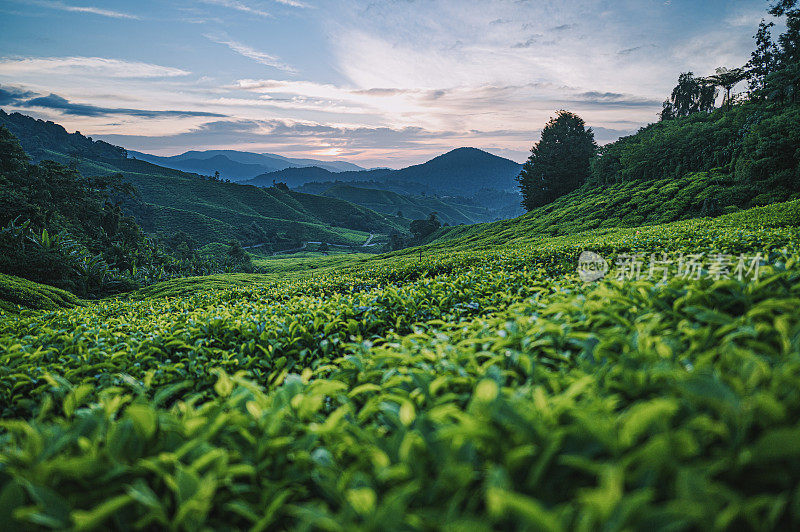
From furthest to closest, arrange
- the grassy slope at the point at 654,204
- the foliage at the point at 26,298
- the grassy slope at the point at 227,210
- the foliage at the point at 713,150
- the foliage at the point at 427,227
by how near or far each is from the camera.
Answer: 1. the grassy slope at the point at 227,210
2. the foliage at the point at 427,227
3. the grassy slope at the point at 654,204
4. the foliage at the point at 713,150
5. the foliage at the point at 26,298

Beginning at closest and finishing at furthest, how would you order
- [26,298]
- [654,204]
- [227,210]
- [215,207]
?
[26,298], [654,204], [227,210], [215,207]

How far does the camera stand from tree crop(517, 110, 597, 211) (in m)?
54.3

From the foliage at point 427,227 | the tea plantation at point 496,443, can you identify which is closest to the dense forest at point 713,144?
the tea plantation at point 496,443

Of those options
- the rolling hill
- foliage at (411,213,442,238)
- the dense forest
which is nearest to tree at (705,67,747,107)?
the dense forest

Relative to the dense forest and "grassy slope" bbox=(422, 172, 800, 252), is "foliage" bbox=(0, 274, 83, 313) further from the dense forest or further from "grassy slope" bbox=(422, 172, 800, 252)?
the dense forest

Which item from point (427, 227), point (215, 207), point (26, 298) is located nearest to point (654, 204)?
point (26, 298)

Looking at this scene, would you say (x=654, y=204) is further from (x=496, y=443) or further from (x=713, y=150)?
(x=496, y=443)

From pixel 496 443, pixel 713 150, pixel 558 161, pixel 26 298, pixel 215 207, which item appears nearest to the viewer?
pixel 496 443

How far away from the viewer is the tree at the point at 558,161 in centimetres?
5434

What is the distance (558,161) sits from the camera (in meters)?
55.0

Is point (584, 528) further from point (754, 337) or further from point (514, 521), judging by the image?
point (754, 337)

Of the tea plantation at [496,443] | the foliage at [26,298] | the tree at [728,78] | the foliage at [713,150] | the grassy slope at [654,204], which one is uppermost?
the tree at [728,78]

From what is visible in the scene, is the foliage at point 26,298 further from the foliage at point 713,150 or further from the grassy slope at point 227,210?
the grassy slope at point 227,210

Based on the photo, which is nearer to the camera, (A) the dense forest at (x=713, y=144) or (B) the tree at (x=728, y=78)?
(A) the dense forest at (x=713, y=144)
